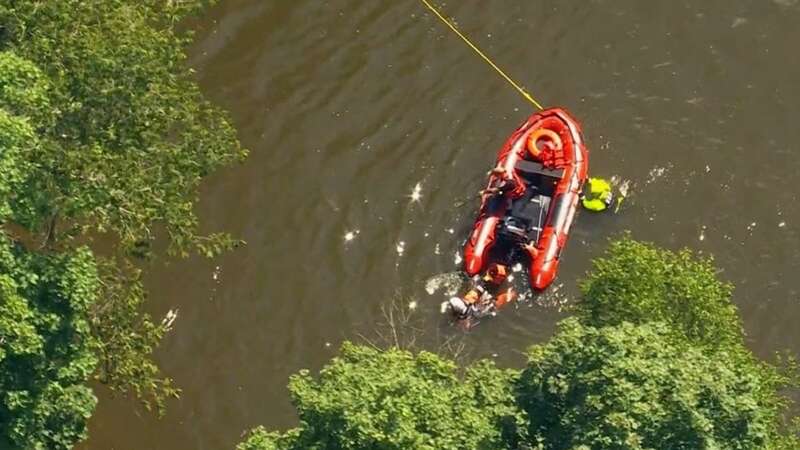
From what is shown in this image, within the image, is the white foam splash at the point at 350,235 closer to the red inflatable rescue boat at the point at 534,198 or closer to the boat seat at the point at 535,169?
the red inflatable rescue boat at the point at 534,198

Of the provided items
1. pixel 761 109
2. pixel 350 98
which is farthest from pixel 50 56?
pixel 761 109

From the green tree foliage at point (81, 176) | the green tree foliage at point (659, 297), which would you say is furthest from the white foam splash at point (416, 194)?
the green tree foliage at point (659, 297)

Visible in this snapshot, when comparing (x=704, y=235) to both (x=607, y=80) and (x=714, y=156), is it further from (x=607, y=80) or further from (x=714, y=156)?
(x=607, y=80)

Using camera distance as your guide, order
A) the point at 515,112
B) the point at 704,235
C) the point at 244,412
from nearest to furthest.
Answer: the point at 244,412, the point at 704,235, the point at 515,112

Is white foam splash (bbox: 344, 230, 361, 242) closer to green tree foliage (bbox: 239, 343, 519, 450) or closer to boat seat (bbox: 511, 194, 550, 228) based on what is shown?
boat seat (bbox: 511, 194, 550, 228)

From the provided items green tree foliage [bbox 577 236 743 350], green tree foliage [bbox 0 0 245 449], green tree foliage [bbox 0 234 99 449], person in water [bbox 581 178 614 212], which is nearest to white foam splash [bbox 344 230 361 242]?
person in water [bbox 581 178 614 212]

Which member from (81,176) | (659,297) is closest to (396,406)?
(659,297)
